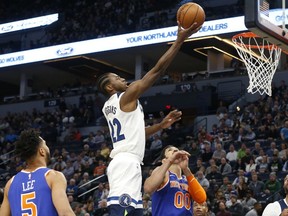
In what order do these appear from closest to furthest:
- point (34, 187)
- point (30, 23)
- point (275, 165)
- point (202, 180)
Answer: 1. point (34, 187)
2. point (202, 180)
3. point (275, 165)
4. point (30, 23)

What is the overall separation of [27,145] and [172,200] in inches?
80.5

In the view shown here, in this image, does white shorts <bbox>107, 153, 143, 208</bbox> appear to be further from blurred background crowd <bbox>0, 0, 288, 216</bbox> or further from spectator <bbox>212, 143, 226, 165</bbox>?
spectator <bbox>212, 143, 226, 165</bbox>

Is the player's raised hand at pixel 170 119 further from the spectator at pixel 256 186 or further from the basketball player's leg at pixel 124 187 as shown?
the spectator at pixel 256 186

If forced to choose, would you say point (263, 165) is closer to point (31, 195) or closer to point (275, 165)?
point (275, 165)

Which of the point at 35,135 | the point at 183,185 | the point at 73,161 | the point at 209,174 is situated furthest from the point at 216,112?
the point at 35,135

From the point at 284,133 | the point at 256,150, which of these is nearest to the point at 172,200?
Answer: the point at 256,150

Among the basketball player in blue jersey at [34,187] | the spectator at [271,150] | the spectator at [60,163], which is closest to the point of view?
the basketball player in blue jersey at [34,187]

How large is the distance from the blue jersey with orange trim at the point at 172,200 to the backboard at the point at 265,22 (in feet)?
9.86

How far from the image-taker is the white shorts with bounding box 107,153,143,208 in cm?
581

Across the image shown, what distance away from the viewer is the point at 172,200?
633cm

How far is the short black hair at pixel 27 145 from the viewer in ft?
15.3

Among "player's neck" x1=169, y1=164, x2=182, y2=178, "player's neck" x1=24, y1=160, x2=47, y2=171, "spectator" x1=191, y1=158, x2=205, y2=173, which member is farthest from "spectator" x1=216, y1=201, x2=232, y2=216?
"player's neck" x1=24, y1=160, x2=47, y2=171

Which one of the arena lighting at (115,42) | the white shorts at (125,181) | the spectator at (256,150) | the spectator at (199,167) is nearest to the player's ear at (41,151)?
the white shorts at (125,181)

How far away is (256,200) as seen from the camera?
1329 centimetres
